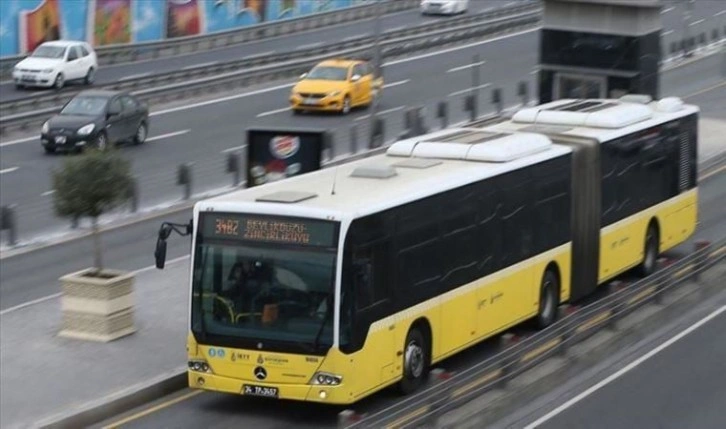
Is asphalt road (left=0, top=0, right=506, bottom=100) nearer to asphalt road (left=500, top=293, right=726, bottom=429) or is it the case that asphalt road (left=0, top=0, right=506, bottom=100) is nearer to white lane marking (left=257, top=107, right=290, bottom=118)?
white lane marking (left=257, top=107, right=290, bottom=118)

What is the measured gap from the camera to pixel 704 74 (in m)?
56.7

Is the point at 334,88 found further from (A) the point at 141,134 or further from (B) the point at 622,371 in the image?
(B) the point at 622,371

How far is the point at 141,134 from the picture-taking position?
41844 millimetres

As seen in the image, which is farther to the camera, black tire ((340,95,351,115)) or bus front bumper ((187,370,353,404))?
black tire ((340,95,351,115))

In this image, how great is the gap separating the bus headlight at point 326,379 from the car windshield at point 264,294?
0.28 m

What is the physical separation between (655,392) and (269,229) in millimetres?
4941

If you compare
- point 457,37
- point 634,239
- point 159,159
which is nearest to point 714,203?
point 634,239

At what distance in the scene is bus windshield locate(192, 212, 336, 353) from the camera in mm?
16078

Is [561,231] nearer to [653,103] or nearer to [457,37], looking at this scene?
[653,103]

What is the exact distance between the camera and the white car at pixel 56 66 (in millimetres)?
52344

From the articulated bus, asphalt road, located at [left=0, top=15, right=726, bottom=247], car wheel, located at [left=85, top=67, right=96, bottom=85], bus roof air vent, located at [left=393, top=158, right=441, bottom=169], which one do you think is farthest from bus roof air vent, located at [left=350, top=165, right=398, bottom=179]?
car wheel, located at [left=85, top=67, right=96, bottom=85]

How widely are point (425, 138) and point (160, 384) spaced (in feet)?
Result: 17.3

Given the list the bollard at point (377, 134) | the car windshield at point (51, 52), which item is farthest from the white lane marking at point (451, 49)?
the bollard at point (377, 134)

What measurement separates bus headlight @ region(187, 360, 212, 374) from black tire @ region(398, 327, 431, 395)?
2.19m
